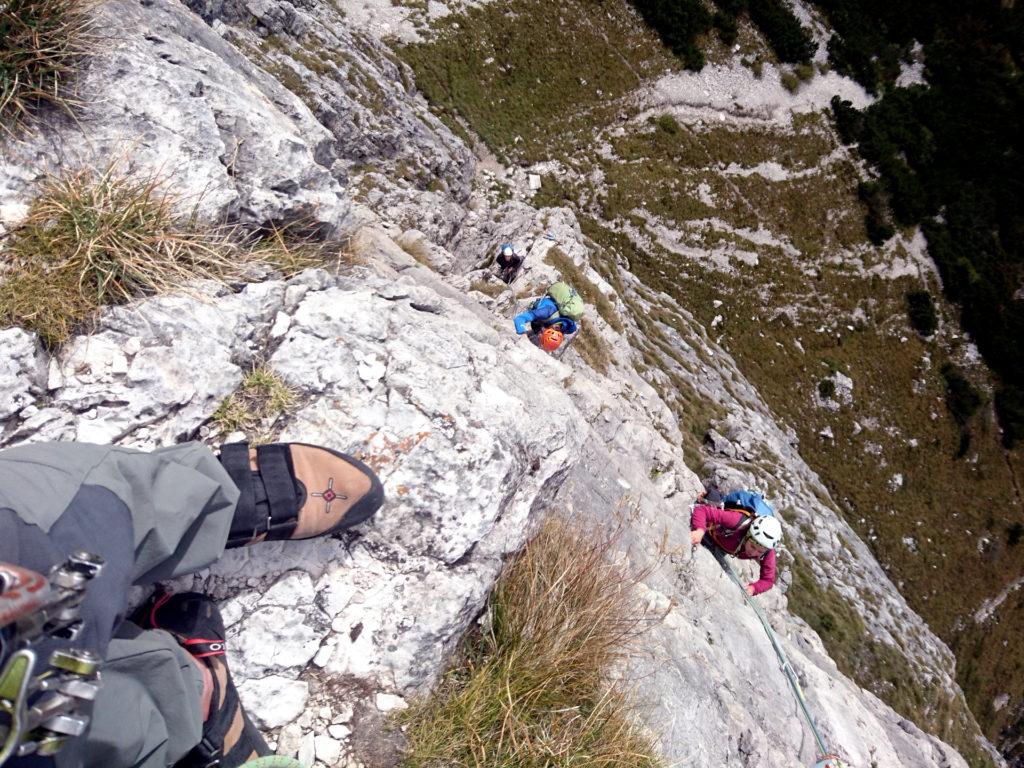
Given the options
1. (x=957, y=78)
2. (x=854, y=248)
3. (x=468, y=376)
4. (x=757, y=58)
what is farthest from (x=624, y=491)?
(x=957, y=78)

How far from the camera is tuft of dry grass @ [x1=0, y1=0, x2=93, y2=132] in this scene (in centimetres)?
429

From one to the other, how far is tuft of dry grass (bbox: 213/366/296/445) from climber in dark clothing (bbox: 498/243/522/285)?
15.9 meters

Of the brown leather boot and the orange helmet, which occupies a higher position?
the brown leather boot

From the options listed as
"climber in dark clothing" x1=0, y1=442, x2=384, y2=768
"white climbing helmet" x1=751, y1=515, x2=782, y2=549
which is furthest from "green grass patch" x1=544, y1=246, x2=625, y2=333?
"climber in dark clothing" x1=0, y1=442, x2=384, y2=768

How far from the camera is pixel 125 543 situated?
2.83m

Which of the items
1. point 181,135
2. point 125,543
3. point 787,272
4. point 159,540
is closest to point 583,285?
point 181,135

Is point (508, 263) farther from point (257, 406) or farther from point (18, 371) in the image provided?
point (18, 371)

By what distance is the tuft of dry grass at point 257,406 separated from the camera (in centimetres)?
434

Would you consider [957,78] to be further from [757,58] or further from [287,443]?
[287,443]

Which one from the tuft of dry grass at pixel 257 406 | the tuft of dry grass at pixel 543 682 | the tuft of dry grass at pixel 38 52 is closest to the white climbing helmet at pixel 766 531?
the tuft of dry grass at pixel 543 682

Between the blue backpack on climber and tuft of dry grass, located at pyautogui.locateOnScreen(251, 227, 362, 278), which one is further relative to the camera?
the blue backpack on climber

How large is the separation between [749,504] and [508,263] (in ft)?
42.1

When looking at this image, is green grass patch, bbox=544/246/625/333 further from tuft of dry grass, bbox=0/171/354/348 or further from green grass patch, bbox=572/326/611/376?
tuft of dry grass, bbox=0/171/354/348

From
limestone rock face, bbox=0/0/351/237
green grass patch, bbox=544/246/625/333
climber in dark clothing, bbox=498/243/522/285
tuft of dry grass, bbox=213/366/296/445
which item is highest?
limestone rock face, bbox=0/0/351/237
